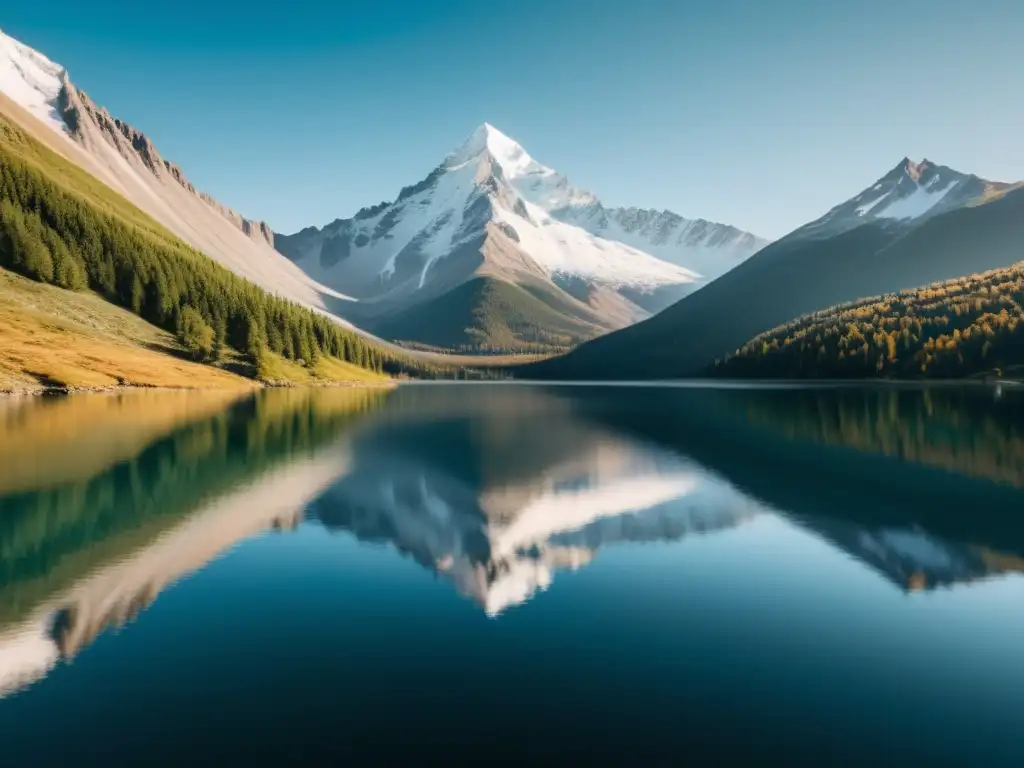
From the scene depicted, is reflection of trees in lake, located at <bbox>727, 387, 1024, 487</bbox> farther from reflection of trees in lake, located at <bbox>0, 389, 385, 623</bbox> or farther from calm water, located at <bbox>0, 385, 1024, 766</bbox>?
reflection of trees in lake, located at <bbox>0, 389, 385, 623</bbox>

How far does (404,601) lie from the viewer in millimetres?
24172

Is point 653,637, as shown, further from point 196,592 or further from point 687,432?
point 687,432

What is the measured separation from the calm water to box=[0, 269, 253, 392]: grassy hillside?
87563 mm

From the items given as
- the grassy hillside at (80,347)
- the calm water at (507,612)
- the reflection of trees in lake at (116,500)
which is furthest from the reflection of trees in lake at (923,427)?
the grassy hillside at (80,347)

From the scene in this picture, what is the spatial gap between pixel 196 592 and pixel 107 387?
431 feet

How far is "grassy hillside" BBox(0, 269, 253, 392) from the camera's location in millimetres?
127125

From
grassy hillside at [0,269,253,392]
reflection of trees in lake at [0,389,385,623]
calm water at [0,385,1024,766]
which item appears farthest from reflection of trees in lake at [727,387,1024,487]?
grassy hillside at [0,269,253,392]

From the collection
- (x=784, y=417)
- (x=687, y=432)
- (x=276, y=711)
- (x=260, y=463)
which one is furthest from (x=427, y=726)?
Answer: (x=784, y=417)

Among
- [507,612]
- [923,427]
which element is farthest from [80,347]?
[923,427]

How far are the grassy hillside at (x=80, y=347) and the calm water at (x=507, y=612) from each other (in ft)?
287

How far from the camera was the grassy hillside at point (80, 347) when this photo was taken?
417 feet

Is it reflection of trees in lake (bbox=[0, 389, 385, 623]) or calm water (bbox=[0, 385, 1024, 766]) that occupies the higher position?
reflection of trees in lake (bbox=[0, 389, 385, 623])

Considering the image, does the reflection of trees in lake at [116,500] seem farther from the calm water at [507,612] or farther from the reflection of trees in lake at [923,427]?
the reflection of trees in lake at [923,427]

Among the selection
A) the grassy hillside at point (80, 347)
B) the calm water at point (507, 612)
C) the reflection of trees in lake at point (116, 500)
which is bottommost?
the calm water at point (507, 612)
